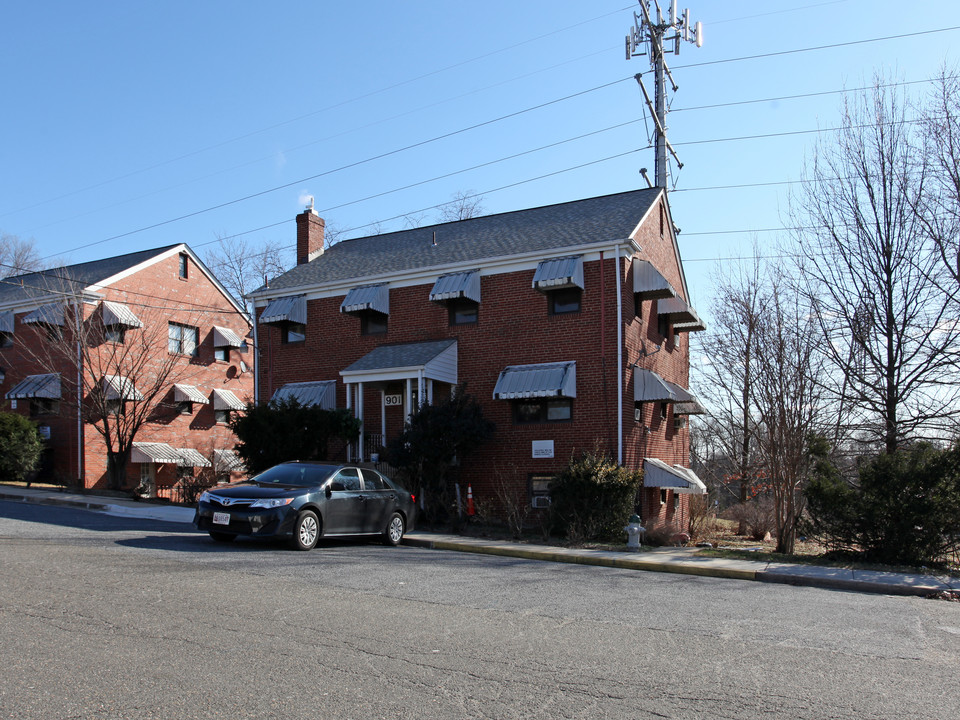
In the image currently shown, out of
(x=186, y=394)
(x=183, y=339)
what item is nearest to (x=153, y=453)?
(x=186, y=394)

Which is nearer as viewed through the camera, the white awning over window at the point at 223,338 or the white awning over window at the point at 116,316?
the white awning over window at the point at 116,316

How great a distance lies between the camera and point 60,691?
4945mm

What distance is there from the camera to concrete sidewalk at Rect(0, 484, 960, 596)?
38.5ft

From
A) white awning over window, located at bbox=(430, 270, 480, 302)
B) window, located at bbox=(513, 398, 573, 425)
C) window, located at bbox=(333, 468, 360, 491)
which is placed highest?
white awning over window, located at bbox=(430, 270, 480, 302)

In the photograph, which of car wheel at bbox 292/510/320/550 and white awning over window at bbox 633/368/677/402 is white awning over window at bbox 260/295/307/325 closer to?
white awning over window at bbox 633/368/677/402

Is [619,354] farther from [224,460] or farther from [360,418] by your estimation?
[224,460]

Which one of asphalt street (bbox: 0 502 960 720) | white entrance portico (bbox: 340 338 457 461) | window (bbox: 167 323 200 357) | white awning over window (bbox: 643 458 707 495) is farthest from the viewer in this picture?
window (bbox: 167 323 200 357)

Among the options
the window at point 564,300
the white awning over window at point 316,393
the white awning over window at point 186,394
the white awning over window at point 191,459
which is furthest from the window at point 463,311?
the white awning over window at point 191,459

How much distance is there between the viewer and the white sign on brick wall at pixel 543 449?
62.5 feet

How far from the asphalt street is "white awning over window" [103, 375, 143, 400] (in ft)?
48.5

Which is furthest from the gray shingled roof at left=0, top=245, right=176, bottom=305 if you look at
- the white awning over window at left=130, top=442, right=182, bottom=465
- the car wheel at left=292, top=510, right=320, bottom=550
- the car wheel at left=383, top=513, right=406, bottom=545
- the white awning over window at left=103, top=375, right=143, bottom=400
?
the car wheel at left=292, top=510, right=320, bottom=550

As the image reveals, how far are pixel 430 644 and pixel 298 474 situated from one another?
7.59 metres

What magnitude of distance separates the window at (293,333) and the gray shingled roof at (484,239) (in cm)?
110

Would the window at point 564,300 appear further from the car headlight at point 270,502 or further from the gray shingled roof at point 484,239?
the car headlight at point 270,502
